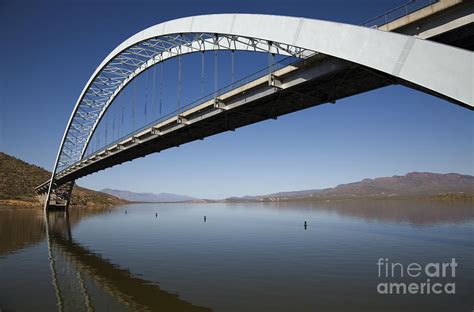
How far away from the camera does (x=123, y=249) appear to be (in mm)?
25547

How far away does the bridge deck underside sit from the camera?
1551 cm

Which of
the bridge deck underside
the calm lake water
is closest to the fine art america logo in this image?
the calm lake water

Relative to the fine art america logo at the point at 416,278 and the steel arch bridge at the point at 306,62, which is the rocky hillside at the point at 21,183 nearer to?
the steel arch bridge at the point at 306,62

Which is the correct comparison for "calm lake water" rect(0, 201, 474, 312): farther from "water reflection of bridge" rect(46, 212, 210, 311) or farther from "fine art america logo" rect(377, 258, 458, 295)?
"fine art america logo" rect(377, 258, 458, 295)

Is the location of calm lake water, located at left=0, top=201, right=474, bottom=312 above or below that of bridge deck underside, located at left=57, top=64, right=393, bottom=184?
below

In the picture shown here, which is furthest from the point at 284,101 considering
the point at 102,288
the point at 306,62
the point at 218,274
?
the point at 102,288

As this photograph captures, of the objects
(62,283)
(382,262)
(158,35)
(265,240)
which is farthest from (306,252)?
(158,35)

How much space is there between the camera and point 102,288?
584 inches

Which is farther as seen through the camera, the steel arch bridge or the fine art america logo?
the fine art america logo

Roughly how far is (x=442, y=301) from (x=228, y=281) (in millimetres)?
8999

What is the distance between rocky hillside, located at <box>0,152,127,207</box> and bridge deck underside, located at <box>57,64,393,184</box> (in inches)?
2335

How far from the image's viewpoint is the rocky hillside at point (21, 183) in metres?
76.9

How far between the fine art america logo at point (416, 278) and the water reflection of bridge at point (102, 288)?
29.6 feet

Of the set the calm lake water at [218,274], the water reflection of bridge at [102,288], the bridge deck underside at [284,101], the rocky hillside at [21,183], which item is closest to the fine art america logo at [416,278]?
the calm lake water at [218,274]
